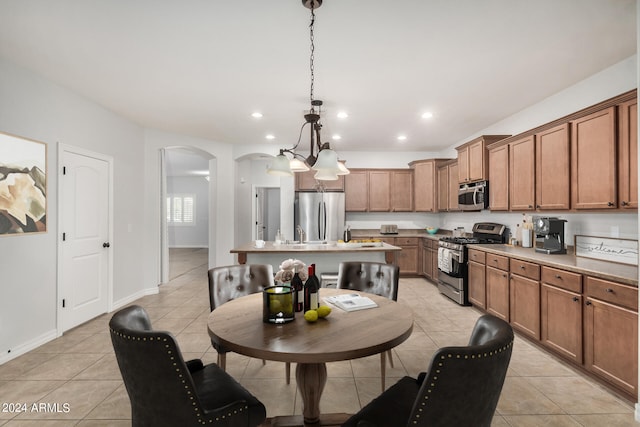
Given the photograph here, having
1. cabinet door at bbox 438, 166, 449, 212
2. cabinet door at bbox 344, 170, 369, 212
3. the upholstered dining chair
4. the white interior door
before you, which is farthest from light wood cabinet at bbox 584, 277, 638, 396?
the white interior door

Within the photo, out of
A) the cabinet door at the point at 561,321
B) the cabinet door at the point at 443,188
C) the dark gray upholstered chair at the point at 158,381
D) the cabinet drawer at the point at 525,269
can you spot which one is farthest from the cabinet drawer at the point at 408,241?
the dark gray upholstered chair at the point at 158,381

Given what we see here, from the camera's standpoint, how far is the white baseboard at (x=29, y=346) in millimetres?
2767

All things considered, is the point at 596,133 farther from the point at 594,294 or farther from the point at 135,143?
the point at 135,143

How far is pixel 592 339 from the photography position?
8.01ft

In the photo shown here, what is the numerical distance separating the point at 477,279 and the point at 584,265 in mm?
1628

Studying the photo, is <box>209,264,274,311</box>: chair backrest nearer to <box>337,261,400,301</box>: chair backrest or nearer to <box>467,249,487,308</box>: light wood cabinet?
<box>337,261,400,301</box>: chair backrest

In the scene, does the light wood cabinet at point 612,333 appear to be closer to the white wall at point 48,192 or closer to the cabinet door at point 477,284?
the cabinet door at point 477,284

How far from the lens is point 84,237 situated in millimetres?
3785

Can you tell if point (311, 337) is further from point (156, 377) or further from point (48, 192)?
point (48, 192)

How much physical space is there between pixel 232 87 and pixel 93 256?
274cm

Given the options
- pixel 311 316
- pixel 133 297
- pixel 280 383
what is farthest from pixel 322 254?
pixel 133 297

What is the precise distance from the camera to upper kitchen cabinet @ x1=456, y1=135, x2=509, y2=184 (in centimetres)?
442

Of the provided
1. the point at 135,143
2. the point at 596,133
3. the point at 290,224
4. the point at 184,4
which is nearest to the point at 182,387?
the point at 184,4

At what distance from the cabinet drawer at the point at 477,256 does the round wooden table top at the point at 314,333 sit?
270 centimetres
